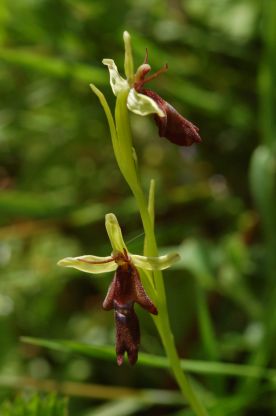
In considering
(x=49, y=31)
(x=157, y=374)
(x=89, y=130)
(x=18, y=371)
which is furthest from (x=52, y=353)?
(x=49, y=31)

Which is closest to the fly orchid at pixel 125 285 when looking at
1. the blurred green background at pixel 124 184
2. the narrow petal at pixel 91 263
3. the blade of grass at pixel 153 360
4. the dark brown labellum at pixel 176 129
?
the narrow petal at pixel 91 263

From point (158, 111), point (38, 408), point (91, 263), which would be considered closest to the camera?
point (158, 111)

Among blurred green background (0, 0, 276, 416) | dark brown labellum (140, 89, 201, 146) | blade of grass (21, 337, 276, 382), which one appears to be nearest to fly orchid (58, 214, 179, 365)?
dark brown labellum (140, 89, 201, 146)

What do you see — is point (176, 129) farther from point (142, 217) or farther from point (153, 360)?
point (153, 360)

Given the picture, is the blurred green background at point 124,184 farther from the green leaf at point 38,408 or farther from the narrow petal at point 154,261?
the narrow petal at point 154,261

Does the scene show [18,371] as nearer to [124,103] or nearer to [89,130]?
[89,130]

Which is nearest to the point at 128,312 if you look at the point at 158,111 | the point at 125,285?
the point at 125,285

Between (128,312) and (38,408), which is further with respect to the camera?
(38,408)

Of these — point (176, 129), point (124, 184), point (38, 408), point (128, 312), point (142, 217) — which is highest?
point (176, 129)
